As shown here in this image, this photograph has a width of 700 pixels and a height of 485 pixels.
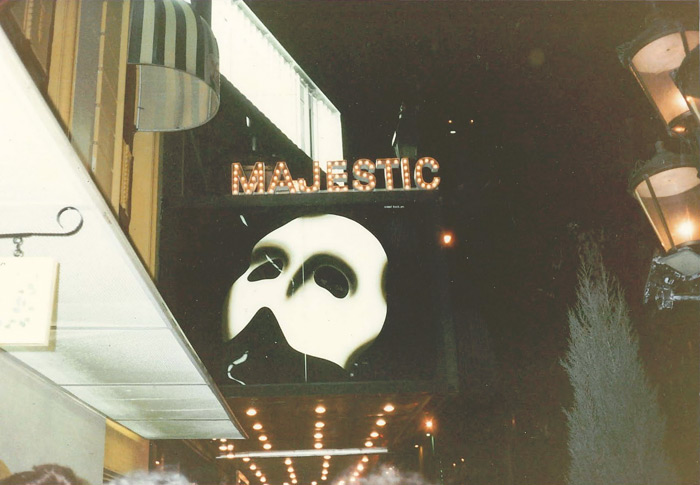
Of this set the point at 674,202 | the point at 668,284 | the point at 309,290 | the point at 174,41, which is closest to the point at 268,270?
the point at 309,290

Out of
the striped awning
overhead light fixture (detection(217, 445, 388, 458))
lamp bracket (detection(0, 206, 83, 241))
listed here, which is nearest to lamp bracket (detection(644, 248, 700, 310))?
lamp bracket (detection(0, 206, 83, 241))

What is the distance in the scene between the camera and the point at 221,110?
11125mm

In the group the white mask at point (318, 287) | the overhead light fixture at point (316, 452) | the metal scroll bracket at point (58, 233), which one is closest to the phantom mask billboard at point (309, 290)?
the white mask at point (318, 287)

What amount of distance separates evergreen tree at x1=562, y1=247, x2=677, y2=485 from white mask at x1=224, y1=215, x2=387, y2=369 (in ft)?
10.8

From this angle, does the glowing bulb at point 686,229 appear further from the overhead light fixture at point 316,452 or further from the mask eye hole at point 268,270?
the overhead light fixture at point 316,452

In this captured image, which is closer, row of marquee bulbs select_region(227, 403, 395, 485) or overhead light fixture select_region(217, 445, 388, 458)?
row of marquee bulbs select_region(227, 403, 395, 485)

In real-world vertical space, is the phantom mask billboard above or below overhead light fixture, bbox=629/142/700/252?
above

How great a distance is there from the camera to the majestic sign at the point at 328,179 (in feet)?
34.7

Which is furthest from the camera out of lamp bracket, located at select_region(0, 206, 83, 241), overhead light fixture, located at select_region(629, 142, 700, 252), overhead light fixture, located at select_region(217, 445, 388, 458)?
overhead light fixture, located at select_region(217, 445, 388, 458)

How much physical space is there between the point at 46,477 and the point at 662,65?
16.9 feet

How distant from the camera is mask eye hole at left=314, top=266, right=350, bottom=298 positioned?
984 centimetres

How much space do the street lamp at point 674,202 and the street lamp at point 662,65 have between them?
17cm

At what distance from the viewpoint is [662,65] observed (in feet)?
10.7

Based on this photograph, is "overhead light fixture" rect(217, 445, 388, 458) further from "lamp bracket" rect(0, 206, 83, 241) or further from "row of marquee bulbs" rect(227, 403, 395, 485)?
"lamp bracket" rect(0, 206, 83, 241)
